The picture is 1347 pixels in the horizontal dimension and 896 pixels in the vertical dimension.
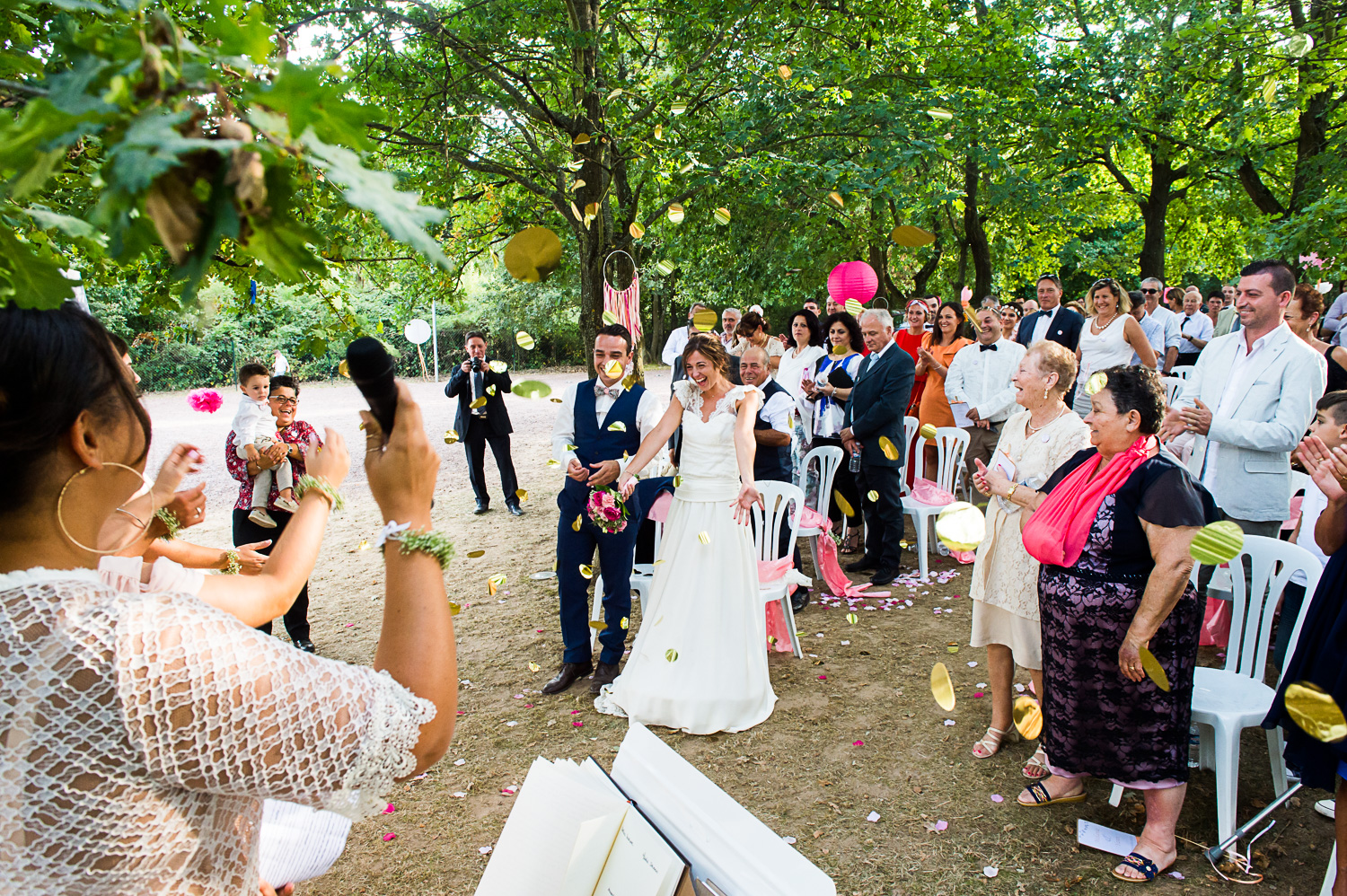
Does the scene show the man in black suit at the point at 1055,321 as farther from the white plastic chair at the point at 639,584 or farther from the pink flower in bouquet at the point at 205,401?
the pink flower in bouquet at the point at 205,401

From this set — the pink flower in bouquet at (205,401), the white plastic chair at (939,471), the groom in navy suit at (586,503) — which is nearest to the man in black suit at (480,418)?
the pink flower in bouquet at (205,401)

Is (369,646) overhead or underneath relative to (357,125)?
underneath

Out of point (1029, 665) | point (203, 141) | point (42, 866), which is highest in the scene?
point (203, 141)

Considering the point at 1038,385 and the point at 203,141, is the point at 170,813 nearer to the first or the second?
the point at 203,141

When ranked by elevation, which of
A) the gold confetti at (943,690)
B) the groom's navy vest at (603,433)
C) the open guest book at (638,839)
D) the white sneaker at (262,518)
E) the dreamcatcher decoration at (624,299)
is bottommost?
the gold confetti at (943,690)

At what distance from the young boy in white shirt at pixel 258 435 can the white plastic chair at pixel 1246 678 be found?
446cm

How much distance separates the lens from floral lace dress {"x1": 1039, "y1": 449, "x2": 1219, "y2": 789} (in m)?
2.54

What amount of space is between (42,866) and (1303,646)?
2972mm

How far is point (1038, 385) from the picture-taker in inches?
125

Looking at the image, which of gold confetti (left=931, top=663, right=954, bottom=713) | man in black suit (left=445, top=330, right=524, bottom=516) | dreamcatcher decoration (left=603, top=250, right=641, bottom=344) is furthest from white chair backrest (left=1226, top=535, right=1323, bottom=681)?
man in black suit (left=445, top=330, right=524, bottom=516)

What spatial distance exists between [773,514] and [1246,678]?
2395mm

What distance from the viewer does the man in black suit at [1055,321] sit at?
697 cm

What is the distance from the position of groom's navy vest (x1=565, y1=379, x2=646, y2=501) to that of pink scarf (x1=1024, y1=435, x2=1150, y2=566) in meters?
2.15

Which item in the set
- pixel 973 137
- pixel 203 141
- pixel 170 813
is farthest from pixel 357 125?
pixel 973 137
